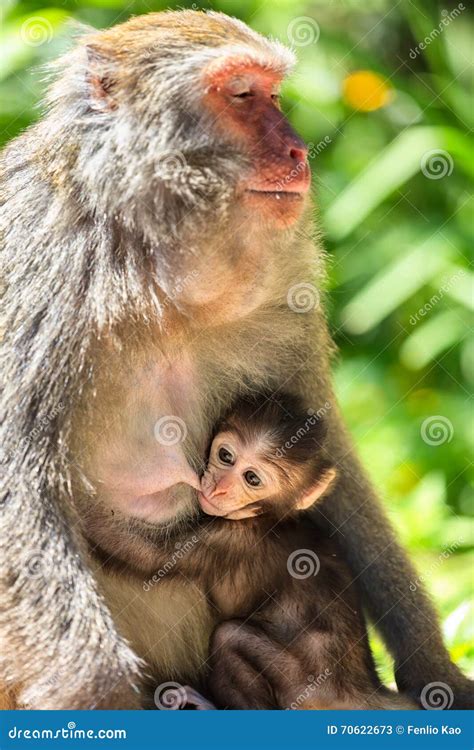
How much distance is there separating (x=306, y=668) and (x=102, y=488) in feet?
3.32

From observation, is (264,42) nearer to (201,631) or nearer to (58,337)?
(58,337)

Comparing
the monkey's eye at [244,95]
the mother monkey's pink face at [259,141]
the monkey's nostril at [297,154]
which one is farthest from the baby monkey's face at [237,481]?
the monkey's eye at [244,95]

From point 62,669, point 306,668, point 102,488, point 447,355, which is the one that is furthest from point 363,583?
point 447,355

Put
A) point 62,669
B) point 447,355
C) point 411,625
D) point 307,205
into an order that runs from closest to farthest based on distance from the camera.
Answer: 1. point 62,669
2. point 307,205
3. point 411,625
4. point 447,355

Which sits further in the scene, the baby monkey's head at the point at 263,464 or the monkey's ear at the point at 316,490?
the monkey's ear at the point at 316,490

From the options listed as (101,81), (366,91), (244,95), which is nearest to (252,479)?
(244,95)

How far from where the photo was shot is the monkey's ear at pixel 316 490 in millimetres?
4523

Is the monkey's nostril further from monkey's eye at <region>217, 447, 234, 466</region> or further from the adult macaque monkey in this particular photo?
monkey's eye at <region>217, 447, 234, 466</region>

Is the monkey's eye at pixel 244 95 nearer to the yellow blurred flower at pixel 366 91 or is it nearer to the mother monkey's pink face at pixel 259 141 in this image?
the mother monkey's pink face at pixel 259 141

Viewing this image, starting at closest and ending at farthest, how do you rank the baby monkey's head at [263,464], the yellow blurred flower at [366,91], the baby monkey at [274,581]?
the baby monkey at [274,581] → the baby monkey's head at [263,464] → the yellow blurred flower at [366,91]

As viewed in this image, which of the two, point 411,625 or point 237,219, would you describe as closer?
point 237,219

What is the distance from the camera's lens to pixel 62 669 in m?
3.77

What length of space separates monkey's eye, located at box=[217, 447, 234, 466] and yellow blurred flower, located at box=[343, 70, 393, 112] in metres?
4.29

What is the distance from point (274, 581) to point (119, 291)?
1305 millimetres
